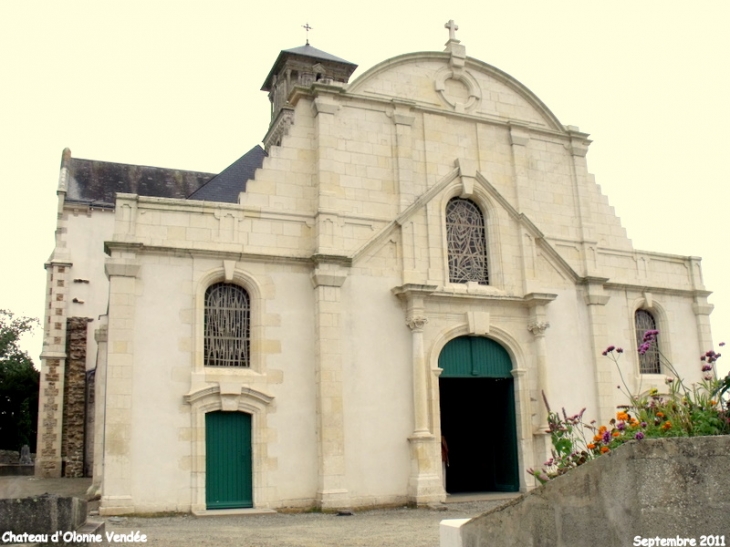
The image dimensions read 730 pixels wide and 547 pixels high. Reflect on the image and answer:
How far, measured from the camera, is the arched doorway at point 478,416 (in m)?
15.8

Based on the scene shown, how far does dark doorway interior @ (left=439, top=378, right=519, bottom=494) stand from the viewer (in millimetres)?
16109

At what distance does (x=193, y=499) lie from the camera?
43.1ft

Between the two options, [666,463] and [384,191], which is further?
[384,191]

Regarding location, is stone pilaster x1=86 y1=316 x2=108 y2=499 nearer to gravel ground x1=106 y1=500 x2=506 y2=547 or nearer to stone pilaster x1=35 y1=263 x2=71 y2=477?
gravel ground x1=106 y1=500 x2=506 y2=547

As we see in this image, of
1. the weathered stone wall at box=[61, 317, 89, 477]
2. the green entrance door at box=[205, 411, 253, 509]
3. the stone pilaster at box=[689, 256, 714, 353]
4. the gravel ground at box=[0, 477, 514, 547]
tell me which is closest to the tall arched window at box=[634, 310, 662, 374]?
the stone pilaster at box=[689, 256, 714, 353]

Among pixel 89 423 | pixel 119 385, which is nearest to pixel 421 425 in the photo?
pixel 119 385

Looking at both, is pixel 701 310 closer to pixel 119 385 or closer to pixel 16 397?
pixel 119 385

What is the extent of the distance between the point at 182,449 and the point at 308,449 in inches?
90.5

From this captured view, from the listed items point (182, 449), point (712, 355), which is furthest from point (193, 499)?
point (712, 355)

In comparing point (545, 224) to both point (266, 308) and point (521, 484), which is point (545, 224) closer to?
point (521, 484)

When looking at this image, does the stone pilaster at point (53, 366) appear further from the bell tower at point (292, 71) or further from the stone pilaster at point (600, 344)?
the stone pilaster at point (600, 344)

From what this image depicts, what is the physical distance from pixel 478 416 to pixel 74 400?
13.9 metres

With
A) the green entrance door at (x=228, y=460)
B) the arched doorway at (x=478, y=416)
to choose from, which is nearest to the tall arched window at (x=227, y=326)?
the green entrance door at (x=228, y=460)

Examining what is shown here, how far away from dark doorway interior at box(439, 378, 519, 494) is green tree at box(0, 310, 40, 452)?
25.1 meters
